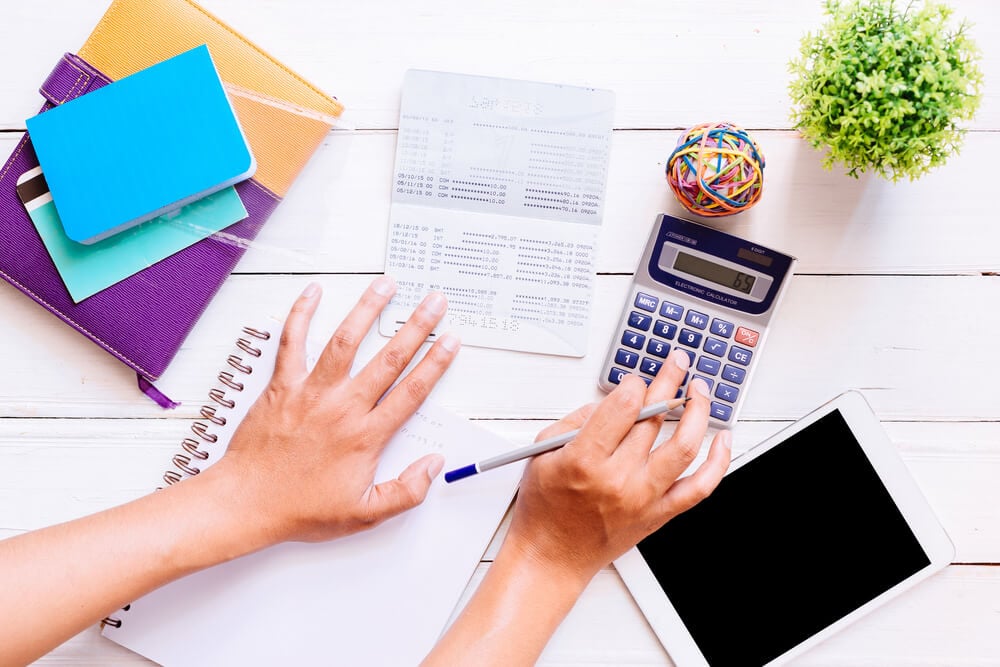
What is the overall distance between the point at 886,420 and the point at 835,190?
0.75 ft

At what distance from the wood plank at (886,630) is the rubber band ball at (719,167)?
36cm

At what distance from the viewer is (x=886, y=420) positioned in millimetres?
676

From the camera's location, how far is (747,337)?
653mm

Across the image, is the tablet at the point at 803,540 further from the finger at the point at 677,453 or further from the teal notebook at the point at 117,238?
the teal notebook at the point at 117,238

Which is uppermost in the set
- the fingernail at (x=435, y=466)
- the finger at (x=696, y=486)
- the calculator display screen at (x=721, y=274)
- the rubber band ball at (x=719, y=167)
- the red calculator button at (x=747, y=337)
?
the rubber band ball at (x=719, y=167)

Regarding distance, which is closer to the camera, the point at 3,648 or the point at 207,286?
the point at 3,648

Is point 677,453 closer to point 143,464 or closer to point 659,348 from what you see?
point 659,348

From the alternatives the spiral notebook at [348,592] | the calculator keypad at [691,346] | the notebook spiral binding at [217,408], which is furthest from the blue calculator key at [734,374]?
the notebook spiral binding at [217,408]

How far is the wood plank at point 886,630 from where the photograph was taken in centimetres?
67

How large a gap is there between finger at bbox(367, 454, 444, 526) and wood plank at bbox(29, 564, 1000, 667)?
10cm

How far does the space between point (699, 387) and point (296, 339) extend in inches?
15.0

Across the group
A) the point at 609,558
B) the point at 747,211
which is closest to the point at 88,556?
the point at 609,558

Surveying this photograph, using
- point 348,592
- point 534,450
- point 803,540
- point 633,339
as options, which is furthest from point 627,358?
point 348,592

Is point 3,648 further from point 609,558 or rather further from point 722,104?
point 722,104
